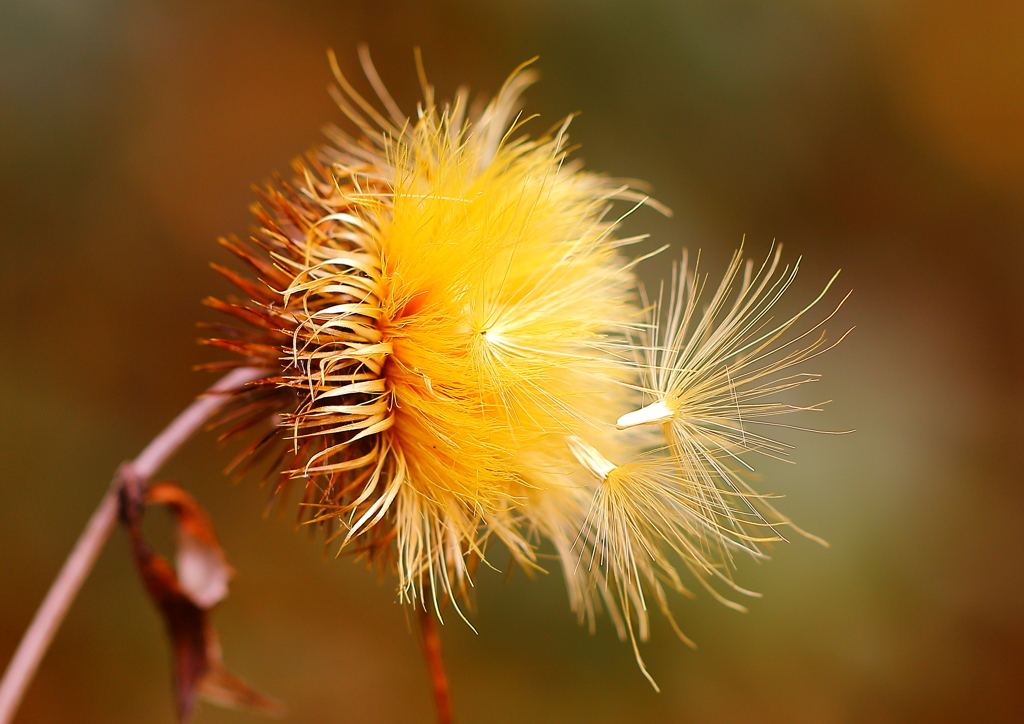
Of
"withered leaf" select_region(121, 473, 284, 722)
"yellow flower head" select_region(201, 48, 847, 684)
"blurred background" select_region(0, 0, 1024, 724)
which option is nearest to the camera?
"yellow flower head" select_region(201, 48, 847, 684)

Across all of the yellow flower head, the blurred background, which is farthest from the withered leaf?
the blurred background

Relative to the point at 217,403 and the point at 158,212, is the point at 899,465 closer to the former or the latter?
the point at 217,403

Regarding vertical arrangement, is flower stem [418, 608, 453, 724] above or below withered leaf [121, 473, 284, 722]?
above

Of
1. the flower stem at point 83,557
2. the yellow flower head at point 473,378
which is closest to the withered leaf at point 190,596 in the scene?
the flower stem at point 83,557

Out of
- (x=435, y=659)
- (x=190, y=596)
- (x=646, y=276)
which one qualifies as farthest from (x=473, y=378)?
(x=646, y=276)

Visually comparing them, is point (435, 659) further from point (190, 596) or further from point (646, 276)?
point (646, 276)

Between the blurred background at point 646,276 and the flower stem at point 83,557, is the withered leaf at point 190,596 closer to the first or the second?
the flower stem at point 83,557

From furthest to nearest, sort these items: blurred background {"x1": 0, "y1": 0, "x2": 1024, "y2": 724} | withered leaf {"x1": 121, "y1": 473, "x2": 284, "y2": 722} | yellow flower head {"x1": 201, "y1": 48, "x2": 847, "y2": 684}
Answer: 1. blurred background {"x1": 0, "y1": 0, "x2": 1024, "y2": 724}
2. withered leaf {"x1": 121, "y1": 473, "x2": 284, "y2": 722}
3. yellow flower head {"x1": 201, "y1": 48, "x2": 847, "y2": 684}

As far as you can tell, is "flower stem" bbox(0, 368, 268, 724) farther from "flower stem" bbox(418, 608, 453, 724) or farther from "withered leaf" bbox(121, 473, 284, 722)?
"flower stem" bbox(418, 608, 453, 724)
